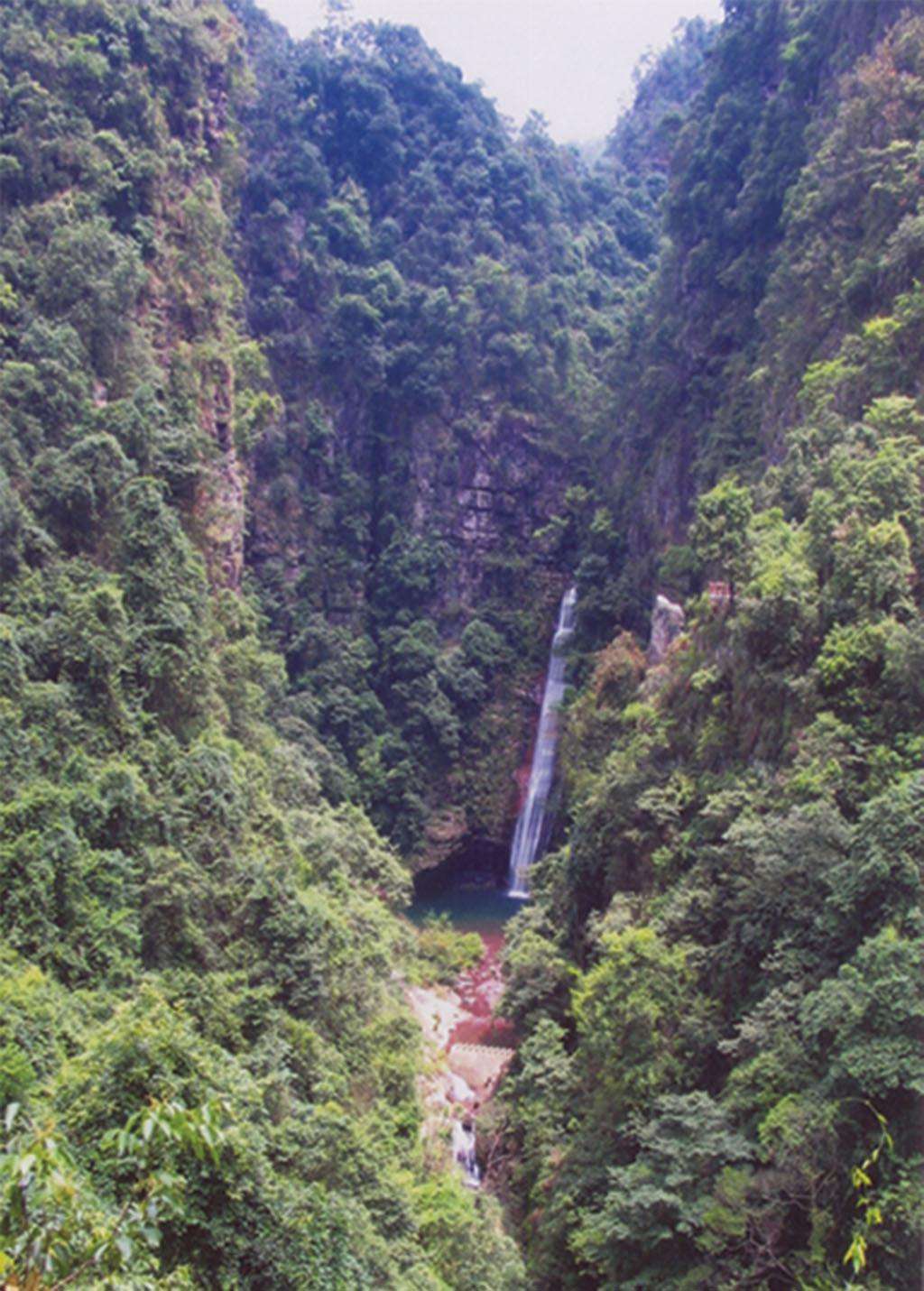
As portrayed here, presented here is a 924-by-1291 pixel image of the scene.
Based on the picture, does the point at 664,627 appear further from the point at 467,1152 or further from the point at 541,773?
the point at 467,1152

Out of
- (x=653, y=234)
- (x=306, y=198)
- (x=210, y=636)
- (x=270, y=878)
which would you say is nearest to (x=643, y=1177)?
(x=270, y=878)

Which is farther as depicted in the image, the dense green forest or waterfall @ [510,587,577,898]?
waterfall @ [510,587,577,898]

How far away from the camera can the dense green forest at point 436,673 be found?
9266 millimetres

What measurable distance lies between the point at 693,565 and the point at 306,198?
24.2 meters

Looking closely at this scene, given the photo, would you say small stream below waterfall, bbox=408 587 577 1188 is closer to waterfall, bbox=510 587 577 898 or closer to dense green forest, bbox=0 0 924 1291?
waterfall, bbox=510 587 577 898

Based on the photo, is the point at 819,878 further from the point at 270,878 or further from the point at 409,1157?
the point at 270,878

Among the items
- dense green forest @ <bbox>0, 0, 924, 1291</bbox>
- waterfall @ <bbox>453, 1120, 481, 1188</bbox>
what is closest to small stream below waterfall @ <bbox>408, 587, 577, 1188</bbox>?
waterfall @ <bbox>453, 1120, 481, 1188</bbox>

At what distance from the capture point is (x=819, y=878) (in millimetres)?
11500

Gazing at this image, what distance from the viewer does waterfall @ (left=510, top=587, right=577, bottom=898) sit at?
97.7 ft

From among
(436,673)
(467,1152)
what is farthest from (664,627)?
(436,673)

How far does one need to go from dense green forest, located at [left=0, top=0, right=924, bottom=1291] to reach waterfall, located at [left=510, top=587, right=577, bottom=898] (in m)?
1.66

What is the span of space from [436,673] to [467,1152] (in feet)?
60.2

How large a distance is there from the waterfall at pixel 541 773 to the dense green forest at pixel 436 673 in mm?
1660

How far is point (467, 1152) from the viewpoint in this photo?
1631cm
